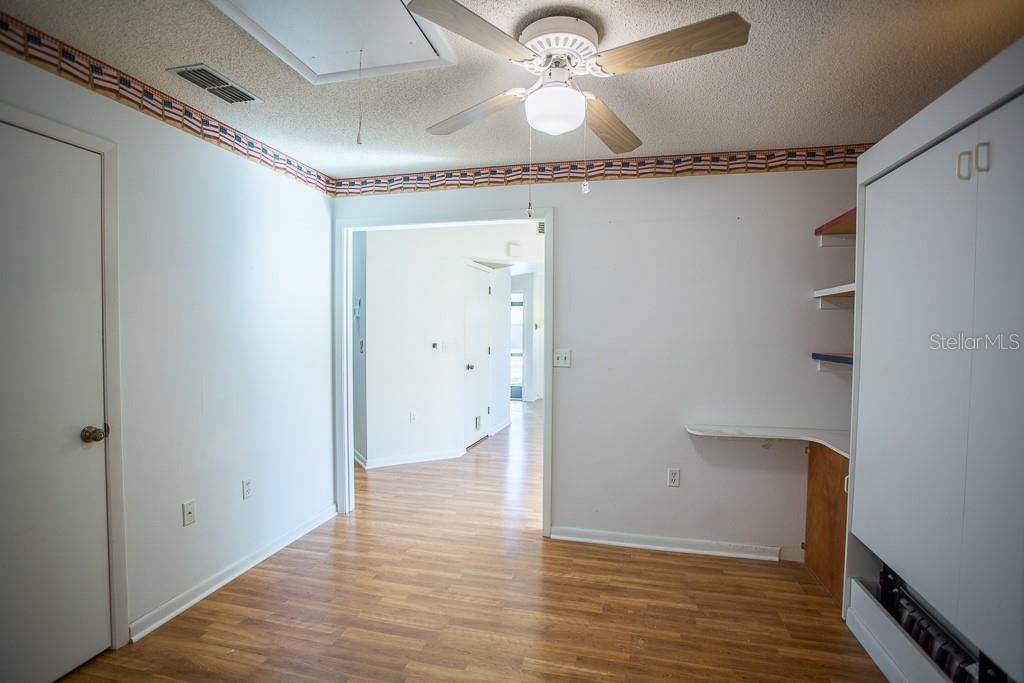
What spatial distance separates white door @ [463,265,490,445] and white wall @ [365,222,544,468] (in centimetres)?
18

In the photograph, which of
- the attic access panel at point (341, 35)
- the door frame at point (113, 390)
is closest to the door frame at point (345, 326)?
the attic access panel at point (341, 35)

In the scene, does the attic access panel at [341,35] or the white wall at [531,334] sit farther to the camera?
the white wall at [531,334]

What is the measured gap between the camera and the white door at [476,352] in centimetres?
533

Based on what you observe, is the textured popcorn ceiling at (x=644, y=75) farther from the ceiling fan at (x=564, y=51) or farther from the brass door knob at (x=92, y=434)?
the brass door knob at (x=92, y=434)

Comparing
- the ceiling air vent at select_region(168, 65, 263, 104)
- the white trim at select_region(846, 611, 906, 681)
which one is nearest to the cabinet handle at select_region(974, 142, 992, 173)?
the white trim at select_region(846, 611, 906, 681)

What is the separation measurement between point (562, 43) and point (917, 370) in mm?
1659

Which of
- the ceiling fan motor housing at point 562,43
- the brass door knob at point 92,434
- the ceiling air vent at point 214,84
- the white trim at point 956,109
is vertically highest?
the ceiling air vent at point 214,84

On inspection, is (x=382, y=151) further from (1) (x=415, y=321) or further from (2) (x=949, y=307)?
(2) (x=949, y=307)

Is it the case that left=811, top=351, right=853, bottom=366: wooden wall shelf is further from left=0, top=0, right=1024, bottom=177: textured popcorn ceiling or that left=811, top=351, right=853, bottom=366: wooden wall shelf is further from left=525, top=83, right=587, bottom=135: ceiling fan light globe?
left=525, top=83, right=587, bottom=135: ceiling fan light globe

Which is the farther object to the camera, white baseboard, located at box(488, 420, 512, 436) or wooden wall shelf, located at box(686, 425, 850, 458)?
white baseboard, located at box(488, 420, 512, 436)

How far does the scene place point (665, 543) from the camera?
3.00m

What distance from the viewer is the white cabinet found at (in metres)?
1.30

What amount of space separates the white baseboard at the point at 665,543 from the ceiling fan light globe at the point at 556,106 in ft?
8.16

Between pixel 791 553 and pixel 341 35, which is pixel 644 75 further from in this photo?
pixel 791 553
